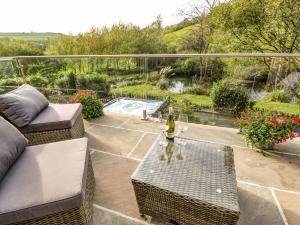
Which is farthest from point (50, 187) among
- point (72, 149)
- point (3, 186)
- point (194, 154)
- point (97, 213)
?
point (194, 154)

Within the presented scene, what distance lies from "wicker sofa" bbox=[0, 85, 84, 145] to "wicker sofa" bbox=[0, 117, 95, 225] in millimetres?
603

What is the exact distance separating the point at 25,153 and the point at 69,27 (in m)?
10.6

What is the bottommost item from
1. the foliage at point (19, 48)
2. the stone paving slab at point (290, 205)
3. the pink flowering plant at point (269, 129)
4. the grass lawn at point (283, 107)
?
the grass lawn at point (283, 107)

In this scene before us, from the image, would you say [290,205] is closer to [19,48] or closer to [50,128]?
[50,128]

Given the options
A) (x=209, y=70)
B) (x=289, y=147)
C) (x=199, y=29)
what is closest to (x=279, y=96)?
(x=209, y=70)

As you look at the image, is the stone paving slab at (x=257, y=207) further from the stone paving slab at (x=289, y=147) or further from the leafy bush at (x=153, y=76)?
the leafy bush at (x=153, y=76)

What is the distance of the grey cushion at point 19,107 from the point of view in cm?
214

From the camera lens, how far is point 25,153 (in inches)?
64.4

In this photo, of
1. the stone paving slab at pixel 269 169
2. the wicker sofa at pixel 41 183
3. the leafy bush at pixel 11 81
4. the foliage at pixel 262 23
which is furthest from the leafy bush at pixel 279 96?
the leafy bush at pixel 11 81

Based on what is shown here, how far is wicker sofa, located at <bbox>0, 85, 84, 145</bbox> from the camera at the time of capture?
7.07ft

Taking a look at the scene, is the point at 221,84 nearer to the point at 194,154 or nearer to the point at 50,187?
the point at 194,154

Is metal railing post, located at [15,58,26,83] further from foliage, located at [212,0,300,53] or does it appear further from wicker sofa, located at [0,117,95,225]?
foliage, located at [212,0,300,53]

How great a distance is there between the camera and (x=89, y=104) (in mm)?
3348

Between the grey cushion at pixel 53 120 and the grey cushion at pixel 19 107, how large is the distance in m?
0.07
